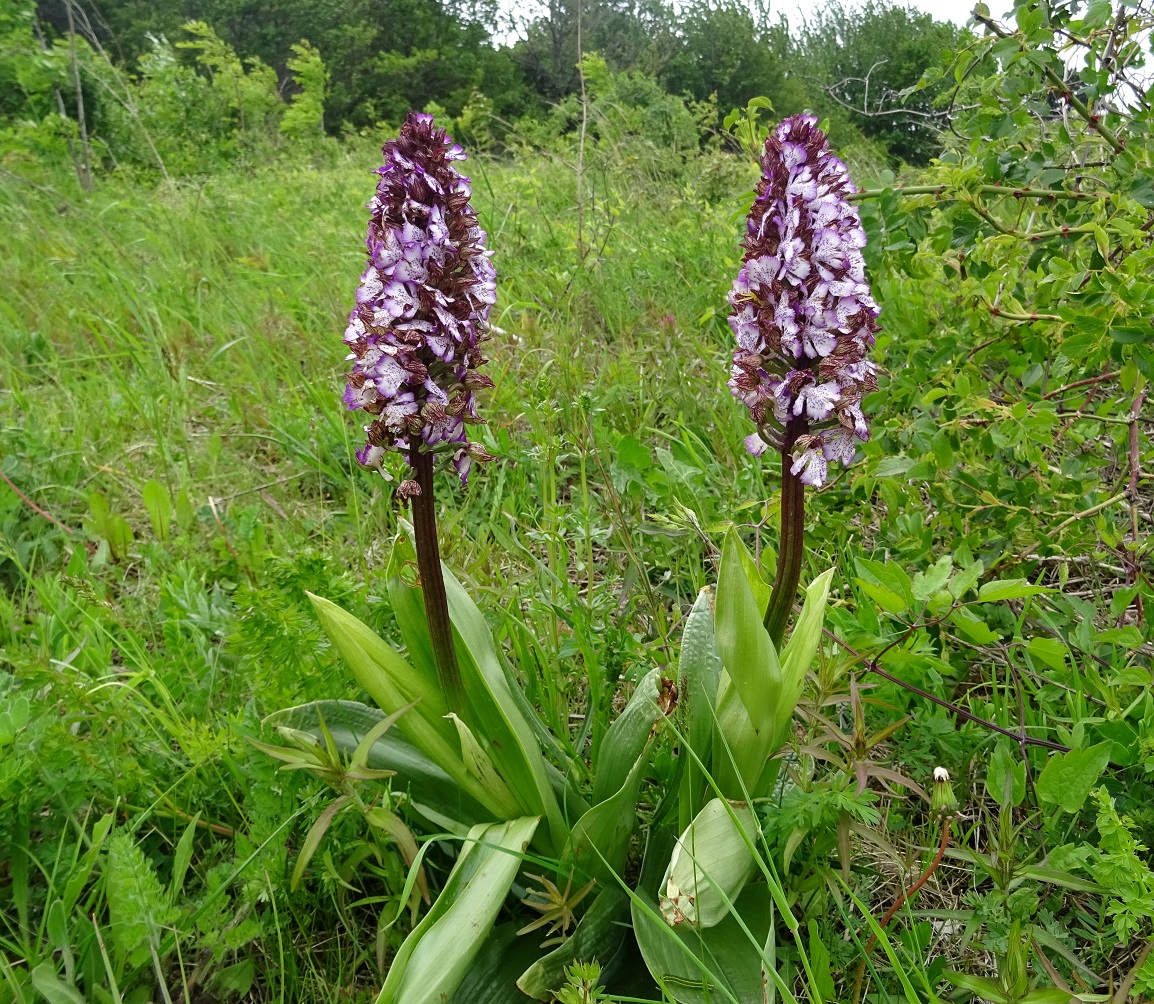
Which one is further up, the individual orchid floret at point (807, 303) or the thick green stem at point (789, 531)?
the individual orchid floret at point (807, 303)

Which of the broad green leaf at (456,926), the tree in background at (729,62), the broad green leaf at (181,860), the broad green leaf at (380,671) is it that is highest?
the tree in background at (729,62)

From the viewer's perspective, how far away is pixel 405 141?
1.30m

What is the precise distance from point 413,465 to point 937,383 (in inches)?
57.9

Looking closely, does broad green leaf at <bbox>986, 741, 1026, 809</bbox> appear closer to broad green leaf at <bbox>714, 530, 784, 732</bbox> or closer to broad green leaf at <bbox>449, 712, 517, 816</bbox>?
broad green leaf at <bbox>714, 530, 784, 732</bbox>

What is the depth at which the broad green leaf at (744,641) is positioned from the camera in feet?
4.14

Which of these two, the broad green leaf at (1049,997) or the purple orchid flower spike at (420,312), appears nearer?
the broad green leaf at (1049,997)

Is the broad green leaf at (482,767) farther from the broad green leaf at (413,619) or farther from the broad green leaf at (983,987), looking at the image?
the broad green leaf at (983,987)

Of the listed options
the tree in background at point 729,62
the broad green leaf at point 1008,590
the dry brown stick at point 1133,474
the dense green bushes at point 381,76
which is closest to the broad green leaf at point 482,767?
the broad green leaf at point 1008,590

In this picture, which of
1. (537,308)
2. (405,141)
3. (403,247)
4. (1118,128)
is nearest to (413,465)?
(403,247)

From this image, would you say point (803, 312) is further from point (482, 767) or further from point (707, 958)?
point (707, 958)

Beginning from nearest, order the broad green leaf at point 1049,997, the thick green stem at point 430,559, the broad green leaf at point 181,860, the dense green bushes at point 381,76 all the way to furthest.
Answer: the broad green leaf at point 1049,997
the thick green stem at point 430,559
the broad green leaf at point 181,860
the dense green bushes at point 381,76

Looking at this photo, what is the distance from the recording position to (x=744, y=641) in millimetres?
1287

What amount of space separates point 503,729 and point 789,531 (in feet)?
1.94

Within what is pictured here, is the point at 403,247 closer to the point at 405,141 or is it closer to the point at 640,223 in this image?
the point at 405,141
